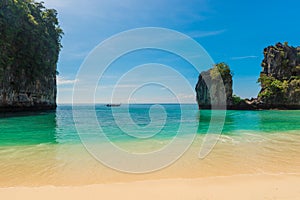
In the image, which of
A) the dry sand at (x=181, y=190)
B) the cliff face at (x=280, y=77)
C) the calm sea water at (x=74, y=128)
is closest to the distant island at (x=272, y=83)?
the cliff face at (x=280, y=77)

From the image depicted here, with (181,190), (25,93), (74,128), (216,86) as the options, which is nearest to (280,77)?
(216,86)

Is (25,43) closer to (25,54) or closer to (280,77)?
(25,54)

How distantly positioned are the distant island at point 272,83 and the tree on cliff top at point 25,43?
41218 mm

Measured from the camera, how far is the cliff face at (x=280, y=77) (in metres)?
54.8

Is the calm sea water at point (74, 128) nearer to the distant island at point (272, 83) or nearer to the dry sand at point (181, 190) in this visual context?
the dry sand at point (181, 190)

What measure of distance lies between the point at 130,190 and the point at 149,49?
20.8 ft

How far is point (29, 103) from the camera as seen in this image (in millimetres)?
39250

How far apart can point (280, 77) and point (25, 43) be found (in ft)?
207

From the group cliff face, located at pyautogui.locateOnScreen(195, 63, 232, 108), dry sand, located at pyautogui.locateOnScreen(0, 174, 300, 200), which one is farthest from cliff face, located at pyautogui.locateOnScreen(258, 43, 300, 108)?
dry sand, located at pyautogui.locateOnScreen(0, 174, 300, 200)

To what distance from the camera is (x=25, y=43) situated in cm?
3425

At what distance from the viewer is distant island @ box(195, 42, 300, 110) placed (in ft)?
180

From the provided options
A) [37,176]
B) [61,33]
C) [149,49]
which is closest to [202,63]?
[149,49]

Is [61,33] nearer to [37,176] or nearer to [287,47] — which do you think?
[37,176]

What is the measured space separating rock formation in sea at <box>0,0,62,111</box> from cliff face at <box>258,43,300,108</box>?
5461 centimetres
